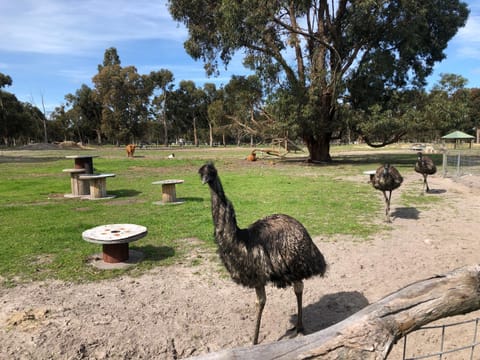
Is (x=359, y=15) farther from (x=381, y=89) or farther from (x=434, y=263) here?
(x=434, y=263)

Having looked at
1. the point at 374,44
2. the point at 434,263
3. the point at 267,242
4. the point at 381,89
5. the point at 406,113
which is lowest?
the point at 434,263

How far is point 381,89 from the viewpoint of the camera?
24.8m

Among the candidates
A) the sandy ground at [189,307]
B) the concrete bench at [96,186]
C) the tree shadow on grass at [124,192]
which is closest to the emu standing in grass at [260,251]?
the sandy ground at [189,307]

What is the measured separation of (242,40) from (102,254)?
2062 cm

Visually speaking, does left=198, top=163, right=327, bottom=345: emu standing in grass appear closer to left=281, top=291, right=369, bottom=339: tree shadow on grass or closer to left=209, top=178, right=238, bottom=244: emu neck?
left=209, top=178, right=238, bottom=244: emu neck

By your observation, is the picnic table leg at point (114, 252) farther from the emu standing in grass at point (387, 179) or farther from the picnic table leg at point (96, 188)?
the picnic table leg at point (96, 188)

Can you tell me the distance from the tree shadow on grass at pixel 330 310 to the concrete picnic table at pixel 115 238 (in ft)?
9.62

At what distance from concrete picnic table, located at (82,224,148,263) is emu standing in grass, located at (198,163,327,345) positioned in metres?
2.75

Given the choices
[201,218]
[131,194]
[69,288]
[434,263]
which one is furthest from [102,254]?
[131,194]

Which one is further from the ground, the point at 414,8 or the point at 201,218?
the point at 414,8

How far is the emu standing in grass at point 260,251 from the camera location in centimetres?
354

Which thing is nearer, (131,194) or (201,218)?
(201,218)

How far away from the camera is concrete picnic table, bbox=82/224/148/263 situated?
5819 mm

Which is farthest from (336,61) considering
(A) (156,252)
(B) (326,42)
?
(A) (156,252)
